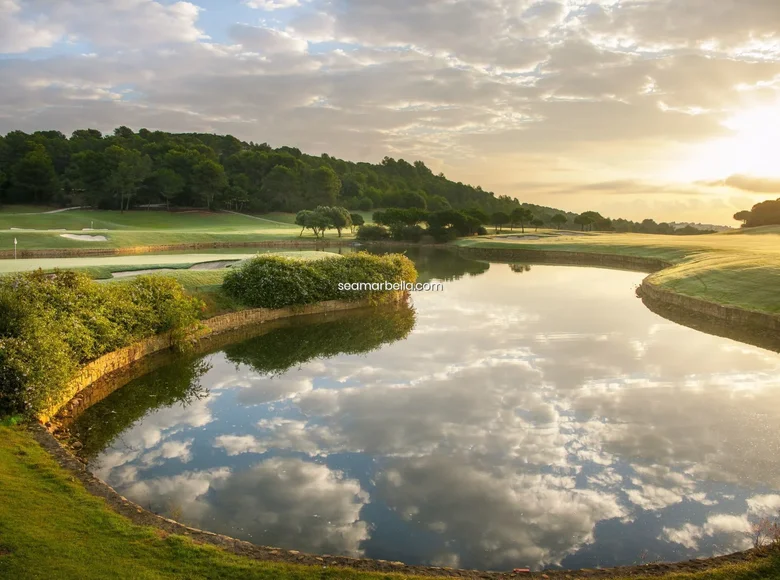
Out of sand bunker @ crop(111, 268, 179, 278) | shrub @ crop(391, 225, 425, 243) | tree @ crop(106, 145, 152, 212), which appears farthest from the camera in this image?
tree @ crop(106, 145, 152, 212)

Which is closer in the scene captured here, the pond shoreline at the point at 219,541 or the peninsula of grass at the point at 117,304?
the pond shoreline at the point at 219,541

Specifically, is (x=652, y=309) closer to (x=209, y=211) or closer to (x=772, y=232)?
(x=772, y=232)

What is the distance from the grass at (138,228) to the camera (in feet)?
132

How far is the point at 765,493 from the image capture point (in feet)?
27.0

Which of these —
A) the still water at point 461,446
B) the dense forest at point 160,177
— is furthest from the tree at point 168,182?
the still water at point 461,446

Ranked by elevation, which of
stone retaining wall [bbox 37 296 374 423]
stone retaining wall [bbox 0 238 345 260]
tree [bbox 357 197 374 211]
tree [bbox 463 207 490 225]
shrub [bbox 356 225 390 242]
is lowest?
stone retaining wall [bbox 37 296 374 423]

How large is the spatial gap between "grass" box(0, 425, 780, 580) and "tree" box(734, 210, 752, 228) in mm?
86410

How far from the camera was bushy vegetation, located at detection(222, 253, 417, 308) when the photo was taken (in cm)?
2139

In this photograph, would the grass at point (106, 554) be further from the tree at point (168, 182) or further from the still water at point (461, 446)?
the tree at point (168, 182)

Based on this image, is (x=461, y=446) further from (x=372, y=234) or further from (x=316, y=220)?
(x=372, y=234)

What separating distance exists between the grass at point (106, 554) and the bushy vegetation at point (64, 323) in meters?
3.46

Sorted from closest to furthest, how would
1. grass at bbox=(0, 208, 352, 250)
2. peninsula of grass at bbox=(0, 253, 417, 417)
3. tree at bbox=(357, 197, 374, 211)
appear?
peninsula of grass at bbox=(0, 253, 417, 417), grass at bbox=(0, 208, 352, 250), tree at bbox=(357, 197, 374, 211)

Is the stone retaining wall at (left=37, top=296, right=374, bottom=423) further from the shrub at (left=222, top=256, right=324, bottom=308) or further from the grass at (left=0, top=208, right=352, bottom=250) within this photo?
the grass at (left=0, top=208, right=352, bottom=250)

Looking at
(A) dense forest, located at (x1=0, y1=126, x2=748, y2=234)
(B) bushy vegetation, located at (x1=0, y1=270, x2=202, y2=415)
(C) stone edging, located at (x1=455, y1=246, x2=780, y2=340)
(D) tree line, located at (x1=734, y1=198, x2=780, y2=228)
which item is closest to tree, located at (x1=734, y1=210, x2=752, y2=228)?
(D) tree line, located at (x1=734, y1=198, x2=780, y2=228)
